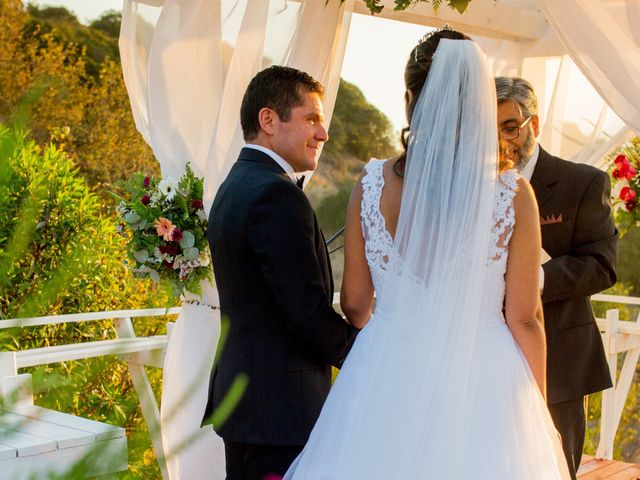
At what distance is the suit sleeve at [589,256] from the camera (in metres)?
2.60

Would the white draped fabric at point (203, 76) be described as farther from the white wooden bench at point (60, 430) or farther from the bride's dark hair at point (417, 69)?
the bride's dark hair at point (417, 69)

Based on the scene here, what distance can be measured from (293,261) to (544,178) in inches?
39.5

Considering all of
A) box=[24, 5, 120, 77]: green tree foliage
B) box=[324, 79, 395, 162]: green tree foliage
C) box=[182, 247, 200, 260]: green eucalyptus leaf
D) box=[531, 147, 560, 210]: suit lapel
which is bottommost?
box=[182, 247, 200, 260]: green eucalyptus leaf

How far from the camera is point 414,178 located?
6.52ft

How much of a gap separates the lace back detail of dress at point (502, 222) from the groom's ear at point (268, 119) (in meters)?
0.66

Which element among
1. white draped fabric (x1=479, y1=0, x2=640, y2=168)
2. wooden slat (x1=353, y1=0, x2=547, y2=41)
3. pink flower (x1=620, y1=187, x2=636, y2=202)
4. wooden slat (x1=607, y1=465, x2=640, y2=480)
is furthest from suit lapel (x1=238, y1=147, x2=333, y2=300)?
wooden slat (x1=607, y1=465, x2=640, y2=480)

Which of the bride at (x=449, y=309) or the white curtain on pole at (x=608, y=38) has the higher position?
the white curtain on pole at (x=608, y=38)

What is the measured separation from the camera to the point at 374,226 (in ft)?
6.67

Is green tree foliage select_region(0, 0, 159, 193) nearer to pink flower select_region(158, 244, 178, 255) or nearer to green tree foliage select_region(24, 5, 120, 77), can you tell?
green tree foliage select_region(24, 5, 120, 77)

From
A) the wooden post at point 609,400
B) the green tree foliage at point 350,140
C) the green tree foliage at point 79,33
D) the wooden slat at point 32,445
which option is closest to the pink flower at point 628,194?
the wooden post at point 609,400

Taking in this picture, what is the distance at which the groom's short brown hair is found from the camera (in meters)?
2.33

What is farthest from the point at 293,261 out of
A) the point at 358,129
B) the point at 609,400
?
the point at 358,129

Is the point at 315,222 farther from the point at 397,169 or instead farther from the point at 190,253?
the point at 190,253

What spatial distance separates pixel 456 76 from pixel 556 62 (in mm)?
2497
